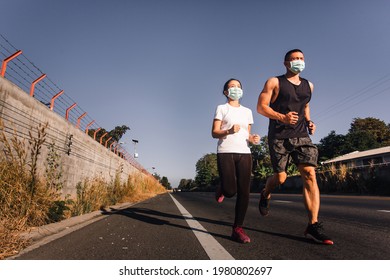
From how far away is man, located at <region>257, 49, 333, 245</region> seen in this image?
3.41m

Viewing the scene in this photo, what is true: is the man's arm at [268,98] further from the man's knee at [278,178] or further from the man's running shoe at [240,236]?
the man's running shoe at [240,236]

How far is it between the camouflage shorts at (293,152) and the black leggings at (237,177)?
0.41 metres

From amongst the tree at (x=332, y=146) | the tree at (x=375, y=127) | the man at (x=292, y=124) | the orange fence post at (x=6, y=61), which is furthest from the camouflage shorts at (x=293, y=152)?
the tree at (x=375, y=127)

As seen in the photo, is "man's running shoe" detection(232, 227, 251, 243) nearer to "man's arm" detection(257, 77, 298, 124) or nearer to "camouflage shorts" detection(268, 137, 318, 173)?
"camouflage shorts" detection(268, 137, 318, 173)

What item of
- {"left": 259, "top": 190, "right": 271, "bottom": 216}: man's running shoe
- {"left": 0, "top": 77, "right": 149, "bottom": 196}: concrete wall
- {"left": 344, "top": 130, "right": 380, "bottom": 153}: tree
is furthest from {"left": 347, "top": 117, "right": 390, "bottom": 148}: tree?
{"left": 259, "top": 190, "right": 271, "bottom": 216}: man's running shoe

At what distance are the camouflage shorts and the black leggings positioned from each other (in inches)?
16.1

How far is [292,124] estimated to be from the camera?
3.35 meters

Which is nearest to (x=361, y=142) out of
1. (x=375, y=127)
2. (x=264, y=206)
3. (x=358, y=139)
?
(x=358, y=139)

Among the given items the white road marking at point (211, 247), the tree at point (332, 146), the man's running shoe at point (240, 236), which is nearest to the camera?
the white road marking at point (211, 247)

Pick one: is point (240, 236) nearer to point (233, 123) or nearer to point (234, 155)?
point (234, 155)

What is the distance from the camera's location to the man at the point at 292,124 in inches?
134

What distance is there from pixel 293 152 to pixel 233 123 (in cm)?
85

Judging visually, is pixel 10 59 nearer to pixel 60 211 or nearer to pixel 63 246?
pixel 60 211
